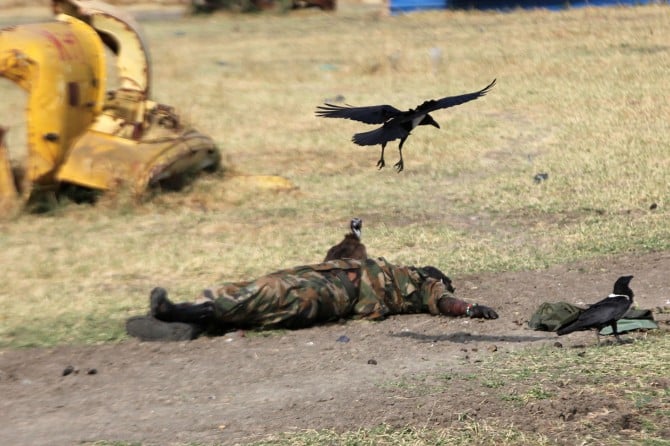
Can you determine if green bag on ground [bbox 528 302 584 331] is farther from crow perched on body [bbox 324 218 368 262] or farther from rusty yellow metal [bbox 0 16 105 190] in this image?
rusty yellow metal [bbox 0 16 105 190]

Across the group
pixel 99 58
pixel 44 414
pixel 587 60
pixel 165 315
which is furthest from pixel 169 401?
pixel 587 60

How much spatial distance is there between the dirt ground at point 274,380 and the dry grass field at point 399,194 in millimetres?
88

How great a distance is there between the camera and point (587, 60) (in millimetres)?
16984

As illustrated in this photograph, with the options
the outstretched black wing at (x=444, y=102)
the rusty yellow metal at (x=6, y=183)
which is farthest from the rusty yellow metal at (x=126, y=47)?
the outstretched black wing at (x=444, y=102)

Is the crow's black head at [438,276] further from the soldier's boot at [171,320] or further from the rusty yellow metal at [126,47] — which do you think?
the rusty yellow metal at [126,47]

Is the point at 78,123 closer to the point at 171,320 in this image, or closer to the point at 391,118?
the point at 171,320

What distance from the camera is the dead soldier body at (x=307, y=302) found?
705 cm

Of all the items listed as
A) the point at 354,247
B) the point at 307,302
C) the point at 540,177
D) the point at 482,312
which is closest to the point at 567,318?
the point at 482,312

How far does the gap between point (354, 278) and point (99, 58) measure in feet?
16.8

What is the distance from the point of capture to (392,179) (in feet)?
40.1

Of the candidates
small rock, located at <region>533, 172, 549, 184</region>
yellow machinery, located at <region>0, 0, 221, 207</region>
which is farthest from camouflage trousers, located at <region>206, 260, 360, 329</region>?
small rock, located at <region>533, 172, 549, 184</region>

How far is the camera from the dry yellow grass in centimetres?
906

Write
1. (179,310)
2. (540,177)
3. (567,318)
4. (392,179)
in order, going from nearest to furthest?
(567,318), (179,310), (540,177), (392,179)

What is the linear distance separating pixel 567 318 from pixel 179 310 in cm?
257
